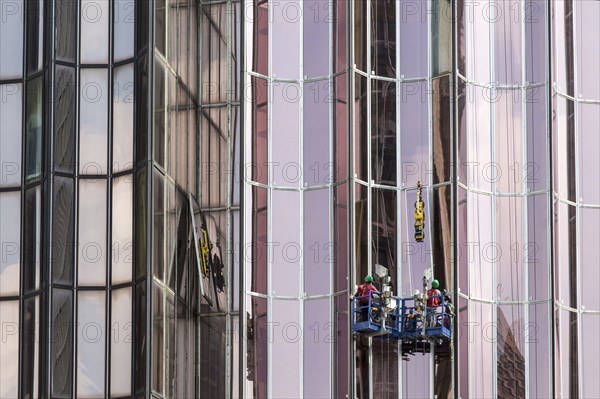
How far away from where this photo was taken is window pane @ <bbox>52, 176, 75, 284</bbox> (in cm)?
5591

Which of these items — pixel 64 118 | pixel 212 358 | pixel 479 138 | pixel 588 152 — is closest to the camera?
pixel 64 118

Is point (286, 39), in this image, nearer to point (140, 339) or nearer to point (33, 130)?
point (33, 130)

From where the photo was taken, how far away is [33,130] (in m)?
57.4

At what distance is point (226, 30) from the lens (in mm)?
64812

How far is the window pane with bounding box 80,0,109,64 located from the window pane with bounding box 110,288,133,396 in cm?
696

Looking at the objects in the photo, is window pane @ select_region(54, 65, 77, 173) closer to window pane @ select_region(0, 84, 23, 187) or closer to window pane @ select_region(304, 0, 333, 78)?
window pane @ select_region(0, 84, 23, 187)

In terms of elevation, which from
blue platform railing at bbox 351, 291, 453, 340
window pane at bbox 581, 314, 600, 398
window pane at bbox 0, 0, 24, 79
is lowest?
window pane at bbox 581, 314, 600, 398

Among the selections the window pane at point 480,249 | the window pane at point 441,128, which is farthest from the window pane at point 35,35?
the window pane at point 480,249

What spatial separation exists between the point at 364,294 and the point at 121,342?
33.6 ft

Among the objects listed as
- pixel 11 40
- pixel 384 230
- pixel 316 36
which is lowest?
pixel 384 230

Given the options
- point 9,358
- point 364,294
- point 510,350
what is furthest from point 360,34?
point 9,358

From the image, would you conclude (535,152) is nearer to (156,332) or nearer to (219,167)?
(219,167)

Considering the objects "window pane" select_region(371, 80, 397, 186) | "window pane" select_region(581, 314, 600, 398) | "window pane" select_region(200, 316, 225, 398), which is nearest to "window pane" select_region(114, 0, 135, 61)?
"window pane" select_region(200, 316, 225, 398)

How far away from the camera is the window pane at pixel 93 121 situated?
186 ft
